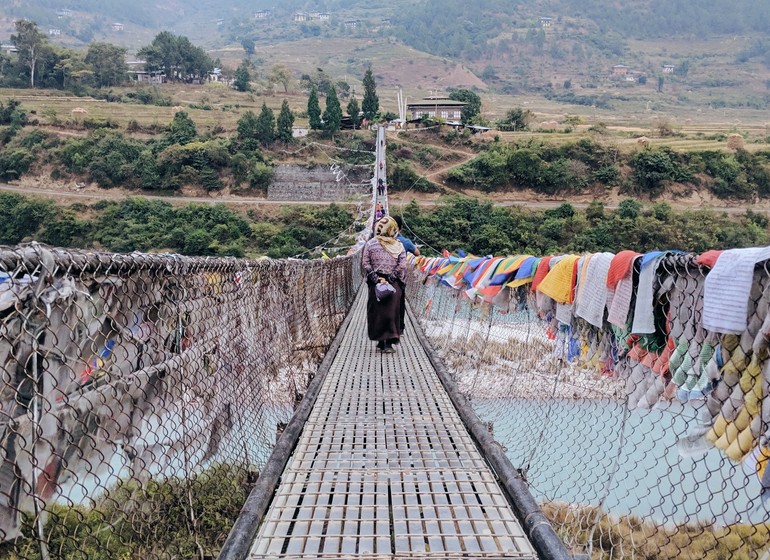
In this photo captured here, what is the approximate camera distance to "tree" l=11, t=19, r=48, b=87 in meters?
41.0

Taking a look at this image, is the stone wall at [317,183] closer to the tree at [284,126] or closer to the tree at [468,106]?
the tree at [284,126]

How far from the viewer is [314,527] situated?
1.53 metres

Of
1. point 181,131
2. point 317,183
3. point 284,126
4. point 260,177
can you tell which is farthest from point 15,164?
point 317,183

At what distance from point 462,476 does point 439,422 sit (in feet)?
1.82

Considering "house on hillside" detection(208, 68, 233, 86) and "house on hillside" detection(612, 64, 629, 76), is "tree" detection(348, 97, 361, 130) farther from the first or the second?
"house on hillside" detection(612, 64, 629, 76)

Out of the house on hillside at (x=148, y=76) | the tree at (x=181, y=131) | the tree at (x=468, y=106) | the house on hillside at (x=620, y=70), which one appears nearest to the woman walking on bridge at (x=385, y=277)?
the tree at (x=181, y=131)

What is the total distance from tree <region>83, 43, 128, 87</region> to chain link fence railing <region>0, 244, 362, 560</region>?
48.3 metres

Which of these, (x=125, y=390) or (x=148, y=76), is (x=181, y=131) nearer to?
(x=148, y=76)

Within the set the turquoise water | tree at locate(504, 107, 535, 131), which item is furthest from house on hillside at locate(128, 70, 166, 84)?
the turquoise water

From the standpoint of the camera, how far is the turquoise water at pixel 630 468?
5.59ft

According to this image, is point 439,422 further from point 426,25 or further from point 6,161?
point 426,25

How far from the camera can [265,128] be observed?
99.2ft

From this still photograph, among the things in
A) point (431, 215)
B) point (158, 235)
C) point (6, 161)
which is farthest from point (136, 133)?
point (431, 215)

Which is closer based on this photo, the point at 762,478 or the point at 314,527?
the point at 762,478
